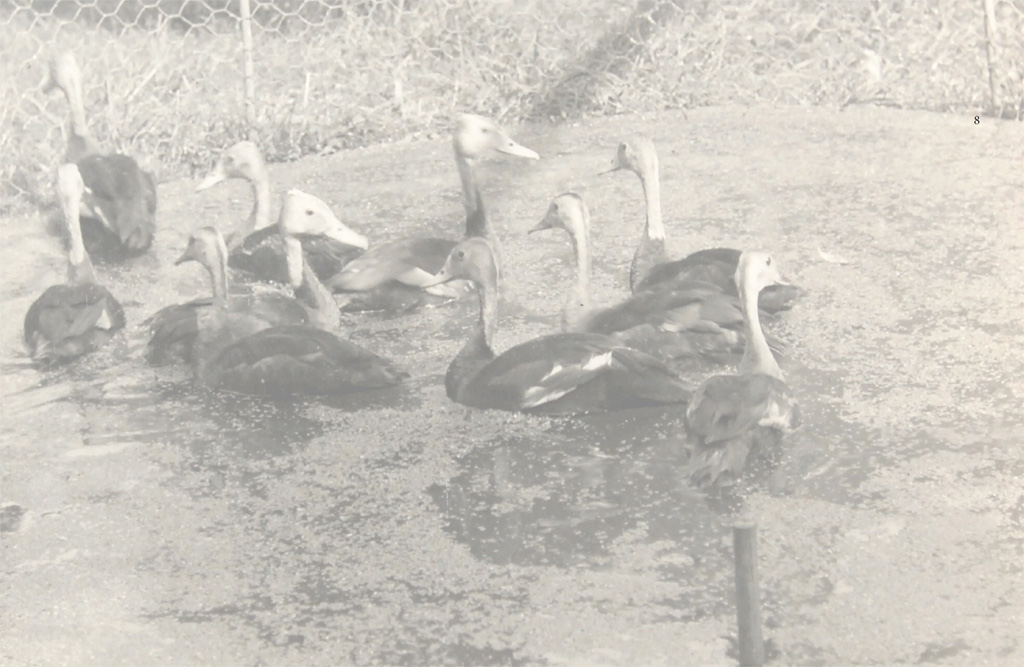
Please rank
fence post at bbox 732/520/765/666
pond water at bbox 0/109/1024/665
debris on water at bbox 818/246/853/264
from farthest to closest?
debris on water at bbox 818/246/853/264
pond water at bbox 0/109/1024/665
fence post at bbox 732/520/765/666

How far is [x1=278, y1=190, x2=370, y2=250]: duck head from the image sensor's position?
7574 mm

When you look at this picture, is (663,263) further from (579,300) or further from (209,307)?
(209,307)

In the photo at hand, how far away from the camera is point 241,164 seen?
28.4 ft

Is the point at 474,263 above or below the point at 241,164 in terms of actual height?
above

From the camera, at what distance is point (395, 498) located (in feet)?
17.5

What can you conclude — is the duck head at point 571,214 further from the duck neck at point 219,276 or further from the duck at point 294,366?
the duck neck at point 219,276

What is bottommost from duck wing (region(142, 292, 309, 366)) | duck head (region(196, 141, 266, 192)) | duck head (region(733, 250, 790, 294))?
duck wing (region(142, 292, 309, 366))

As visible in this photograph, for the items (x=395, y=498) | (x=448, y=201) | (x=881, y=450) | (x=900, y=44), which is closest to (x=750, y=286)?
(x=881, y=450)

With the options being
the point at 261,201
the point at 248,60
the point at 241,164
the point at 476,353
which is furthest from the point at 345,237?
the point at 248,60

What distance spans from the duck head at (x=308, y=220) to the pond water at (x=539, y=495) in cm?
53

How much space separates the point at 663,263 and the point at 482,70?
4468 millimetres

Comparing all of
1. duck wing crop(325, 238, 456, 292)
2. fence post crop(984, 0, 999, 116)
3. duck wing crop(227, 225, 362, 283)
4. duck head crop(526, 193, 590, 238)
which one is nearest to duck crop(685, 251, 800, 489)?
duck head crop(526, 193, 590, 238)

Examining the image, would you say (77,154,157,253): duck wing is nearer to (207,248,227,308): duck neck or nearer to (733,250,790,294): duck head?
(207,248,227,308): duck neck

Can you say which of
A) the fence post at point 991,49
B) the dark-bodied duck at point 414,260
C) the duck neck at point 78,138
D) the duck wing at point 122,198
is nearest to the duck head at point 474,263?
the dark-bodied duck at point 414,260
